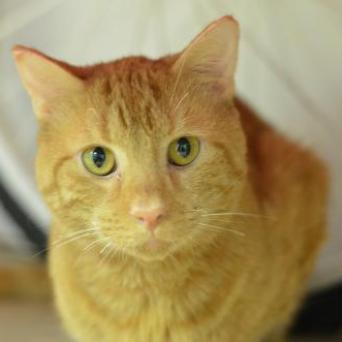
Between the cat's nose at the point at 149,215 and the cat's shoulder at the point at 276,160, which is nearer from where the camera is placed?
the cat's nose at the point at 149,215

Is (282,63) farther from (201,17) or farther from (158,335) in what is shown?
(158,335)

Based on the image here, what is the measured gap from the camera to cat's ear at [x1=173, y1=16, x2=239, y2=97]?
1063 millimetres

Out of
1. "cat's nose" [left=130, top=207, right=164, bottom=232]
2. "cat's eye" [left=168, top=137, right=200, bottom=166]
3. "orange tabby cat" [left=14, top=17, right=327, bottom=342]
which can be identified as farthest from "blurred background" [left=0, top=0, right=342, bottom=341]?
"cat's nose" [left=130, top=207, right=164, bottom=232]

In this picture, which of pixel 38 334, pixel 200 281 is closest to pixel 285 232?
pixel 200 281

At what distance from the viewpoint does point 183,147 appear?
3.59 feet

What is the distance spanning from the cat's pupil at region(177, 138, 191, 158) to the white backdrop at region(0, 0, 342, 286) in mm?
454

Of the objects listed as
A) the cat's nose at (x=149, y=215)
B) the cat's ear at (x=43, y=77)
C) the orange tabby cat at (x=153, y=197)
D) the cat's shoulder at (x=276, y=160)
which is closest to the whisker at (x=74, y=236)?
the orange tabby cat at (x=153, y=197)

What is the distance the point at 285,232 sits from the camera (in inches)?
55.2

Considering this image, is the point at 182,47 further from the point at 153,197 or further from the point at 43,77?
the point at 153,197

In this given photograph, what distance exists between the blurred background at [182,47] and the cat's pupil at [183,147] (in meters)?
0.45

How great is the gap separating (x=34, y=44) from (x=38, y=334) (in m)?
0.70

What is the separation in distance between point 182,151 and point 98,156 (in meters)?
0.14

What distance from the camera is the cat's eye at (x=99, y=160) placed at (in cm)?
107

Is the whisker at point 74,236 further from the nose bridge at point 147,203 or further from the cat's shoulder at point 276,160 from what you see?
the cat's shoulder at point 276,160
